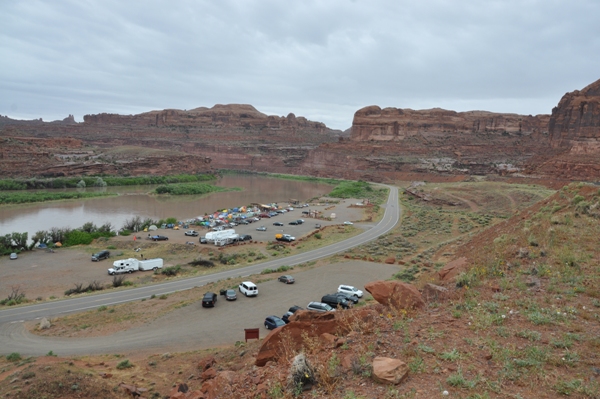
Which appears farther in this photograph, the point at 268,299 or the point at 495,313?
the point at 268,299

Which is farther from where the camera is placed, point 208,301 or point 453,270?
point 208,301

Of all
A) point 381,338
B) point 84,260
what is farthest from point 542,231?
point 84,260

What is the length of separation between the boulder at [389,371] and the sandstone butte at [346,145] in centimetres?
6134

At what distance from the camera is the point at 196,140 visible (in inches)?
5723

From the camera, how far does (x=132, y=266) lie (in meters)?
24.2

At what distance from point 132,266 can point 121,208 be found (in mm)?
31753

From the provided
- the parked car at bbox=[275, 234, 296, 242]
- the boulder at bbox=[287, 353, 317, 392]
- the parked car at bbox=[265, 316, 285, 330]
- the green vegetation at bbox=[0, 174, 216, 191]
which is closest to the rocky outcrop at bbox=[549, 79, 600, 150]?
the parked car at bbox=[275, 234, 296, 242]

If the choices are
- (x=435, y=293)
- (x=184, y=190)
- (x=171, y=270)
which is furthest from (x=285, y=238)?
(x=184, y=190)

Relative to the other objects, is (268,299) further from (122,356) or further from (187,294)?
(122,356)

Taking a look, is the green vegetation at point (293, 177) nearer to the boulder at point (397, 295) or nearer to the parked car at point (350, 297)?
the parked car at point (350, 297)

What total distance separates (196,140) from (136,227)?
112101mm

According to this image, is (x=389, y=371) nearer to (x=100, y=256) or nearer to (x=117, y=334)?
(x=117, y=334)

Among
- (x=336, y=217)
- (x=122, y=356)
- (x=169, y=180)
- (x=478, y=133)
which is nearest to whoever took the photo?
(x=122, y=356)

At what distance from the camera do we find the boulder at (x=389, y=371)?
462cm
